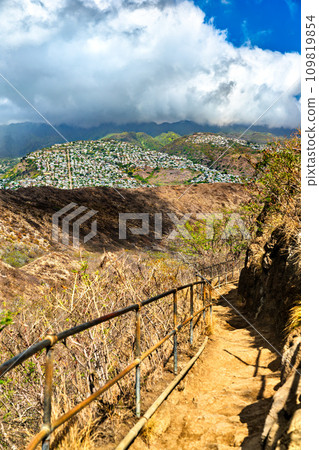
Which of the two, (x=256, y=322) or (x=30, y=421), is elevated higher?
(x=30, y=421)

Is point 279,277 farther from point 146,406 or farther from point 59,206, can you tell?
point 59,206

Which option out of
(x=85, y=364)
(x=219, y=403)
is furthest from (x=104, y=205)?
(x=85, y=364)
